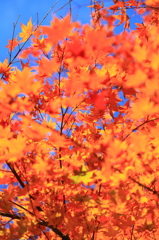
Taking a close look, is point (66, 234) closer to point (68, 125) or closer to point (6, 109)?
point (68, 125)

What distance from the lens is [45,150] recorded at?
107 inches

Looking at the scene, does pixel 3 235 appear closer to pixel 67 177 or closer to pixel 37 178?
pixel 37 178

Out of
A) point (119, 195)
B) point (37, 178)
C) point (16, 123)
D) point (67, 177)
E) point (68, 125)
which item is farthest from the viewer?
point (68, 125)

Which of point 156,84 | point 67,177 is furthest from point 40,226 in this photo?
Result: point 156,84

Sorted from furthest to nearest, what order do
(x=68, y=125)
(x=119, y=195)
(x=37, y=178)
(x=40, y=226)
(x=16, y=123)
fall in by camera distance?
(x=68, y=125) → (x=16, y=123) → (x=40, y=226) → (x=37, y=178) → (x=119, y=195)

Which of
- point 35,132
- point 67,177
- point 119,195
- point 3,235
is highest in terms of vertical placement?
point 35,132

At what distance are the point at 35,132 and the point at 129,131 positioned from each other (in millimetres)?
1073

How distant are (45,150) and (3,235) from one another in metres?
0.96

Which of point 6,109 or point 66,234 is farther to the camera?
point 66,234

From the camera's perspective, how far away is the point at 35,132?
223 cm

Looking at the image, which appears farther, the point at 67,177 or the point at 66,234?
the point at 66,234

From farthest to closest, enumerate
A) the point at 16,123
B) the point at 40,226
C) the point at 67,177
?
1. the point at 16,123
2. the point at 40,226
3. the point at 67,177

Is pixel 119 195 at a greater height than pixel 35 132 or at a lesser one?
lesser

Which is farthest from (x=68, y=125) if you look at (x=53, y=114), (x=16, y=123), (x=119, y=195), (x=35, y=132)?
(x=119, y=195)
